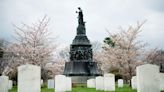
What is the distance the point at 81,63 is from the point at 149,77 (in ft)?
69.9

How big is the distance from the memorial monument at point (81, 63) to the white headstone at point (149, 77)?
67.8ft

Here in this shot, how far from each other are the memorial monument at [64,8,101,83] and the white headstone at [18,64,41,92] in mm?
20615

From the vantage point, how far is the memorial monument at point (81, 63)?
110 feet

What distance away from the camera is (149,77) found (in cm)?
1291

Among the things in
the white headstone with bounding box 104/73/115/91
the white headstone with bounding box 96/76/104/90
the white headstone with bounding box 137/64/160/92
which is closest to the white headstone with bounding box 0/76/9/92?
the white headstone with bounding box 104/73/115/91

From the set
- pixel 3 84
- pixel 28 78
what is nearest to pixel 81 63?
pixel 3 84

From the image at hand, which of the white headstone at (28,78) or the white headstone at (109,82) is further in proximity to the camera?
the white headstone at (109,82)

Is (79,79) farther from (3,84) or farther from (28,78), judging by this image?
(28,78)

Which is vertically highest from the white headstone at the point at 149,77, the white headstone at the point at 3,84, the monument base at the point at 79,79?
the white headstone at the point at 149,77

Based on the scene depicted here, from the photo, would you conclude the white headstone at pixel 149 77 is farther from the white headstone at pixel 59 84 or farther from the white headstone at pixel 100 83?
the white headstone at pixel 100 83

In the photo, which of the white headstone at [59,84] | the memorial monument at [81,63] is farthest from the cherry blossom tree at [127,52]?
the white headstone at [59,84]

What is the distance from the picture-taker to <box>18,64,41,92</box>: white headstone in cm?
1291

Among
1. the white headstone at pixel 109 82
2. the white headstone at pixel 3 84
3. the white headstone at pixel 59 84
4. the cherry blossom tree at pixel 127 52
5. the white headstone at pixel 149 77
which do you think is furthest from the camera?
the cherry blossom tree at pixel 127 52

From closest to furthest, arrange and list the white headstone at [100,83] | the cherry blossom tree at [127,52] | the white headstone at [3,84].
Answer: the white headstone at [3,84], the white headstone at [100,83], the cherry blossom tree at [127,52]
